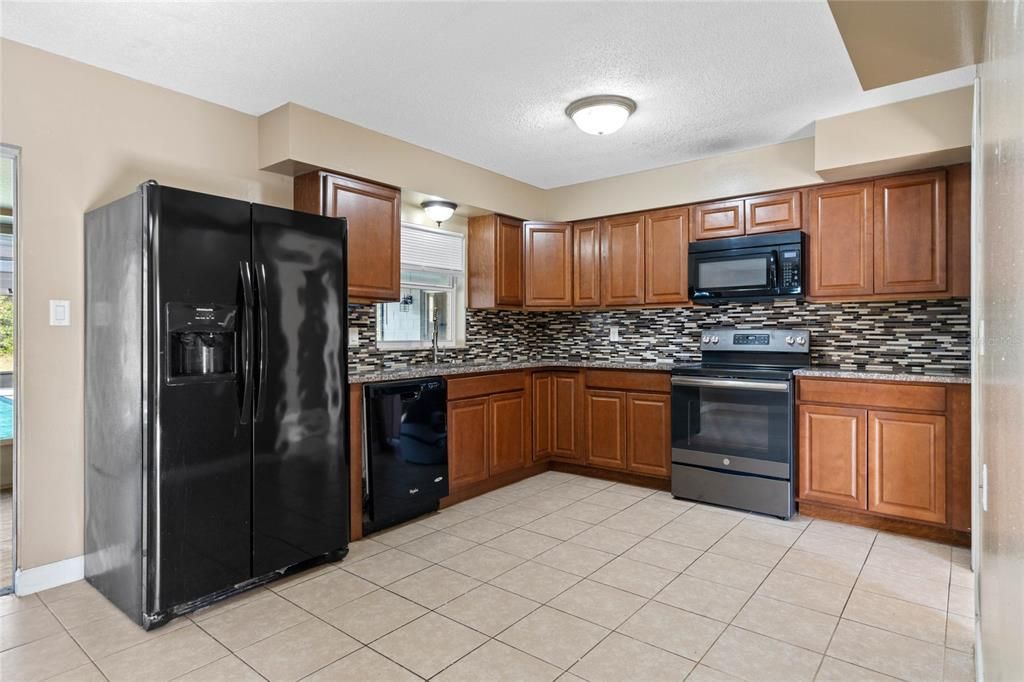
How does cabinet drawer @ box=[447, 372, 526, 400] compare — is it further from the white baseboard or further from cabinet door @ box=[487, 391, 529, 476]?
the white baseboard

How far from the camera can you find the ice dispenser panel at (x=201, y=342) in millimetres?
2430

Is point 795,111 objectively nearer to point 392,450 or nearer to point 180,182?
point 392,450

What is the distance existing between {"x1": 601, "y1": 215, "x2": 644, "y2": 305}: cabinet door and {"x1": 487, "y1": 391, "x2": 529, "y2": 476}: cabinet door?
1.16m

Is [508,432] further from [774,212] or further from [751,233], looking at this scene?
[774,212]

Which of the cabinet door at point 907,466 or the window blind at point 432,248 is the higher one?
the window blind at point 432,248

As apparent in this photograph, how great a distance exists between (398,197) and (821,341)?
125 inches

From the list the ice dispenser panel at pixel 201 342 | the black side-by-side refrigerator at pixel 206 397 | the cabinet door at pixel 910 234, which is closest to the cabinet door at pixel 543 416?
the black side-by-side refrigerator at pixel 206 397

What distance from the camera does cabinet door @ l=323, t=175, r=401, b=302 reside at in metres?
3.54

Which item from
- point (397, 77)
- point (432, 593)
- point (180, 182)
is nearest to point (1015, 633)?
point (432, 593)

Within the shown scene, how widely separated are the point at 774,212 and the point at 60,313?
430 cm

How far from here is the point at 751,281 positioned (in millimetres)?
4027

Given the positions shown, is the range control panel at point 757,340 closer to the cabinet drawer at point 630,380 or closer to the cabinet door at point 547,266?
the cabinet drawer at point 630,380

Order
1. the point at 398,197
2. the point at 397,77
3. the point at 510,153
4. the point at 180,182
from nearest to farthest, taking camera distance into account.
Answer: the point at 397,77 → the point at 180,182 → the point at 398,197 → the point at 510,153

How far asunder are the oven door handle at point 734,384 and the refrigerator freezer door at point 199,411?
2.84m
